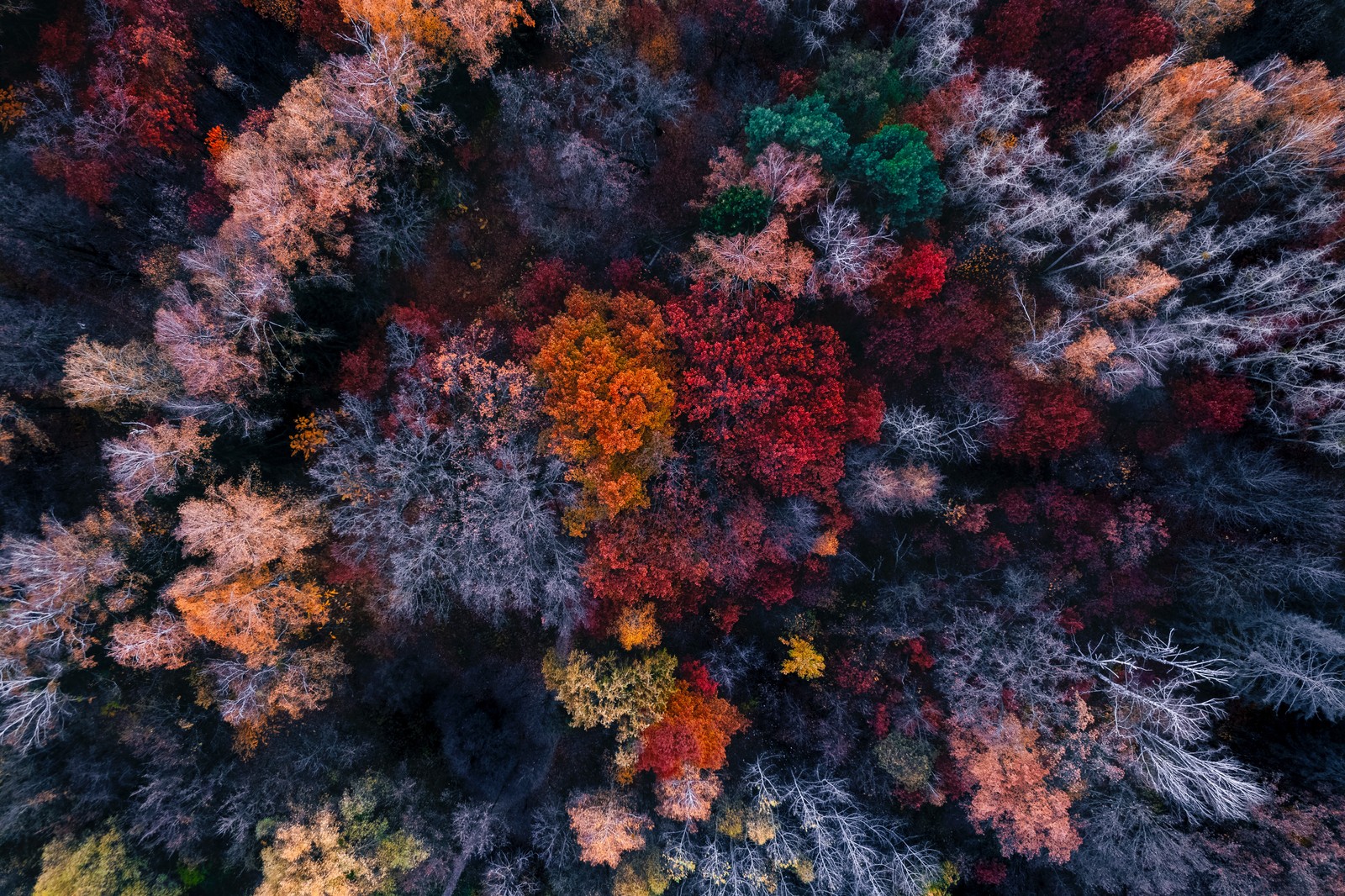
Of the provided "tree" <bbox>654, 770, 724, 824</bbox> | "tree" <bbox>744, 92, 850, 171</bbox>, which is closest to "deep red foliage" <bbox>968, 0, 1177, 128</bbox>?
"tree" <bbox>744, 92, 850, 171</bbox>

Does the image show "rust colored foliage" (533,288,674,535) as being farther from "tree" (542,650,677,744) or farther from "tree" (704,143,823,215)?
"tree" (704,143,823,215)

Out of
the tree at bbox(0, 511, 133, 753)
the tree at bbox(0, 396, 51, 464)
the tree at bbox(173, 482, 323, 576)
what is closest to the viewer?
the tree at bbox(0, 511, 133, 753)

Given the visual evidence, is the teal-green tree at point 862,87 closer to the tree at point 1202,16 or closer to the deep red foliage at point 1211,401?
the tree at point 1202,16

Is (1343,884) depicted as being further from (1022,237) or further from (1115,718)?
(1022,237)

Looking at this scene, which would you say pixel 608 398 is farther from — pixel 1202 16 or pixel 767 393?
pixel 1202 16

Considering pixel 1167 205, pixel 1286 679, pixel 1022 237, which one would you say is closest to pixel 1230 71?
pixel 1167 205
